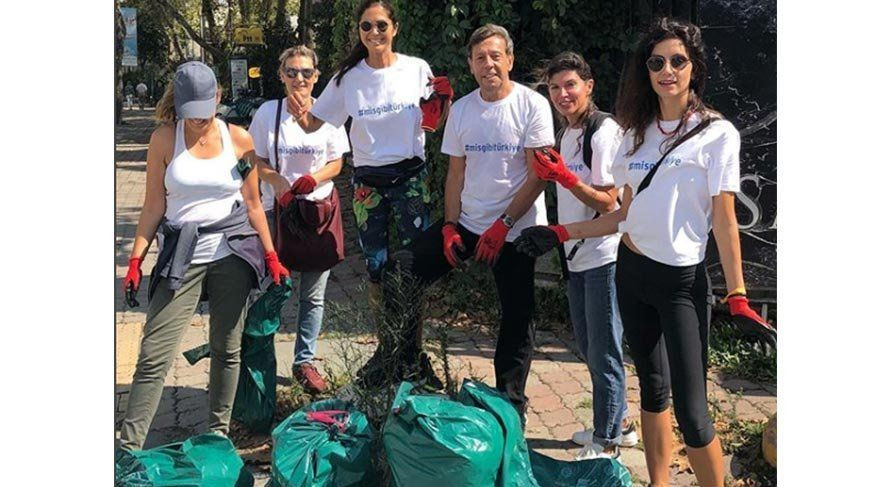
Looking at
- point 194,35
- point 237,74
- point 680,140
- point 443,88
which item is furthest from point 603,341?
point 194,35

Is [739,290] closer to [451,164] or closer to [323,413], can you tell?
[451,164]

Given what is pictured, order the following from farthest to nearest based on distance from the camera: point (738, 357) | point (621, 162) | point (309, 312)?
point (309, 312) → point (738, 357) → point (621, 162)

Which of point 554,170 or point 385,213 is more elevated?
point 554,170

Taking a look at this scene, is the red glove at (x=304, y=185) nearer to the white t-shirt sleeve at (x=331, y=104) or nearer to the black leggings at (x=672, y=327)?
the white t-shirt sleeve at (x=331, y=104)

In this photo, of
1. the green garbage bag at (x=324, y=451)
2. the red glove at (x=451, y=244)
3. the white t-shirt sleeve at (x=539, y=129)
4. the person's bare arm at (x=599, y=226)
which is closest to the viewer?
the green garbage bag at (x=324, y=451)

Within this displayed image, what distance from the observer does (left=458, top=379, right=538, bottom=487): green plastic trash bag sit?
2846mm

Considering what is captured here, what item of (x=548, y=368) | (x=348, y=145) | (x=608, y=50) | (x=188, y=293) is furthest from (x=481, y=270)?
(x=188, y=293)

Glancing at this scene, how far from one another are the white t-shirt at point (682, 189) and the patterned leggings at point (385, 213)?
1.02 meters

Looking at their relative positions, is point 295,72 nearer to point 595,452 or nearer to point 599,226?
point 599,226

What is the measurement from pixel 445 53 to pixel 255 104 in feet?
2.58

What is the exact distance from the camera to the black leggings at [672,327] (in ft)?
8.73

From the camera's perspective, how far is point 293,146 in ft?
11.4

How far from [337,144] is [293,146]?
0.18m

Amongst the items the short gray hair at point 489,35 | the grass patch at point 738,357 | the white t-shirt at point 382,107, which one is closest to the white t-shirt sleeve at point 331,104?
the white t-shirt at point 382,107
